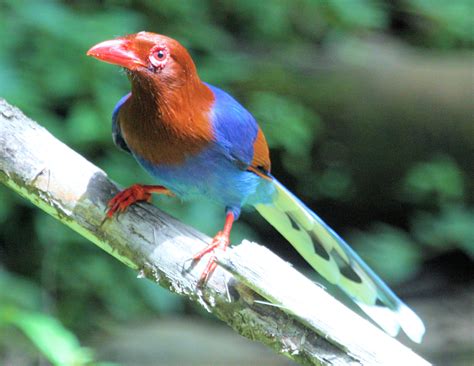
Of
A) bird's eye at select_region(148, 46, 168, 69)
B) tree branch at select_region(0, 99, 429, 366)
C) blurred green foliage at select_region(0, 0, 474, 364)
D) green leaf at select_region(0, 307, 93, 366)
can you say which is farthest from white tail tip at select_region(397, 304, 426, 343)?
blurred green foliage at select_region(0, 0, 474, 364)

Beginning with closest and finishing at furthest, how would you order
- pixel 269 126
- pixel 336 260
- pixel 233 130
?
1. pixel 233 130
2. pixel 336 260
3. pixel 269 126

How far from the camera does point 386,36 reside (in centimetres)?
751

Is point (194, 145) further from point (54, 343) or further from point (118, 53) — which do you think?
point (54, 343)

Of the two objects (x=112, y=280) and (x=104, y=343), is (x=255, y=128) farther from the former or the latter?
(x=104, y=343)

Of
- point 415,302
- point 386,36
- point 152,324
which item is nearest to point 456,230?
point 415,302

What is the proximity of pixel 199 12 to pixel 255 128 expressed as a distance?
2.15 m

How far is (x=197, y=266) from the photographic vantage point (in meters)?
2.35

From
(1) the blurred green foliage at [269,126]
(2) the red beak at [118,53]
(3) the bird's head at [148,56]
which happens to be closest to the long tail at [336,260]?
(3) the bird's head at [148,56]

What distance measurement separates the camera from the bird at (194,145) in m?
2.46

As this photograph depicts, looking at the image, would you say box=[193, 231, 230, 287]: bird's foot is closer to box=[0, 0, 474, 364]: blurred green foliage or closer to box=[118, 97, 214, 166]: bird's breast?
box=[118, 97, 214, 166]: bird's breast

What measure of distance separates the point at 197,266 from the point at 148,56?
2.05 feet

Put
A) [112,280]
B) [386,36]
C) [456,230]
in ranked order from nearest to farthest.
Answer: [112,280]
[456,230]
[386,36]

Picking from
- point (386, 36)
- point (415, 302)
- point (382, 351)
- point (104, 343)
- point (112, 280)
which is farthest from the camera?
point (386, 36)

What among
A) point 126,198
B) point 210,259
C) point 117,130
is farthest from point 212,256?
point 117,130
